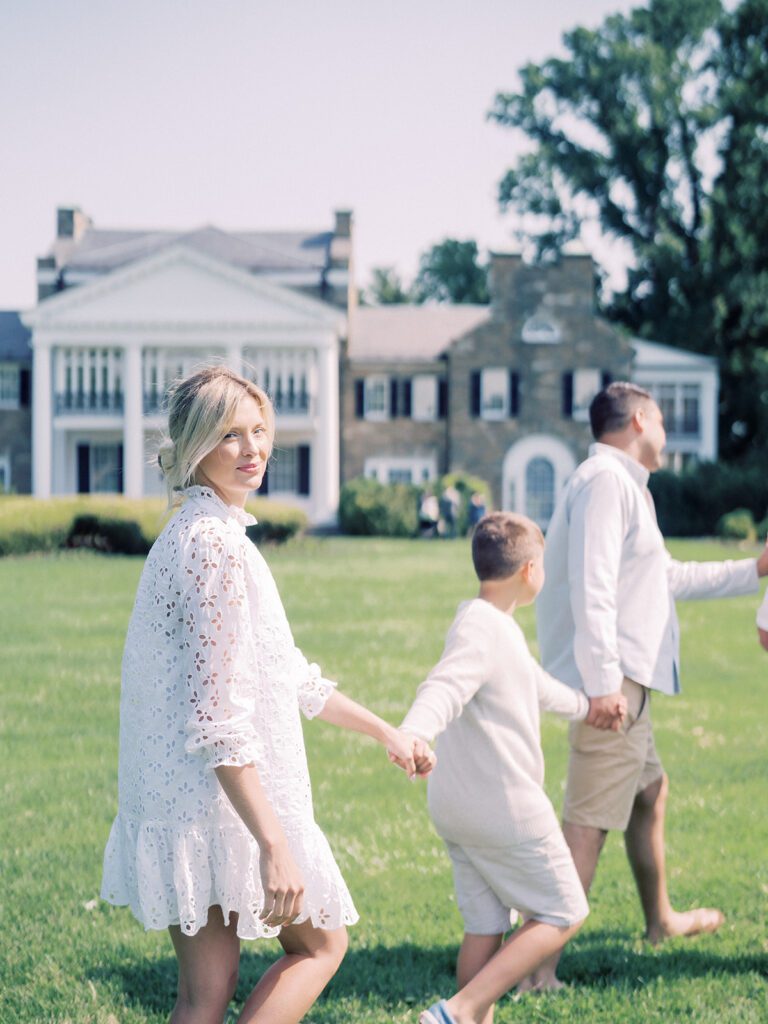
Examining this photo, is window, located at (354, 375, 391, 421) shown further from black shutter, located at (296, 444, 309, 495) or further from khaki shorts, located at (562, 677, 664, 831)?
khaki shorts, located at (562, 677, 664, 831)

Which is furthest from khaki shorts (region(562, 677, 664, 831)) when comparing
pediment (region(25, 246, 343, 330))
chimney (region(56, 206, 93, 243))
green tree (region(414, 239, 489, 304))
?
green tree (region(414, 239, 489, 304))

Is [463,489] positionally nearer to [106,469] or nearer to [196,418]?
[106,469]

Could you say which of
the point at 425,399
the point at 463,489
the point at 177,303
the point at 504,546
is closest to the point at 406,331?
the point at 425,399

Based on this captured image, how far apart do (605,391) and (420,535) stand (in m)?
31.6

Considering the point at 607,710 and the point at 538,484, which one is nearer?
the point at 607,710

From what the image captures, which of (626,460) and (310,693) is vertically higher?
(626,460)

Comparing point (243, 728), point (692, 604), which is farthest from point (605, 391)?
point (692, 604)

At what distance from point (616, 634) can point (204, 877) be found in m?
2.09

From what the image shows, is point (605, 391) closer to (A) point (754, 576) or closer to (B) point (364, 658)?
(A) point (754, 576)

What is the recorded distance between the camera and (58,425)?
134 feet

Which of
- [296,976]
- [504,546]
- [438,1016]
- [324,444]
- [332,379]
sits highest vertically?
[332,379]

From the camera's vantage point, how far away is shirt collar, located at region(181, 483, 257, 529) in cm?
284

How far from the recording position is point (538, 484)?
41.9 meters

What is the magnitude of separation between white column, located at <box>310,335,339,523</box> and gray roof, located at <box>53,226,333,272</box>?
5.19 metres
